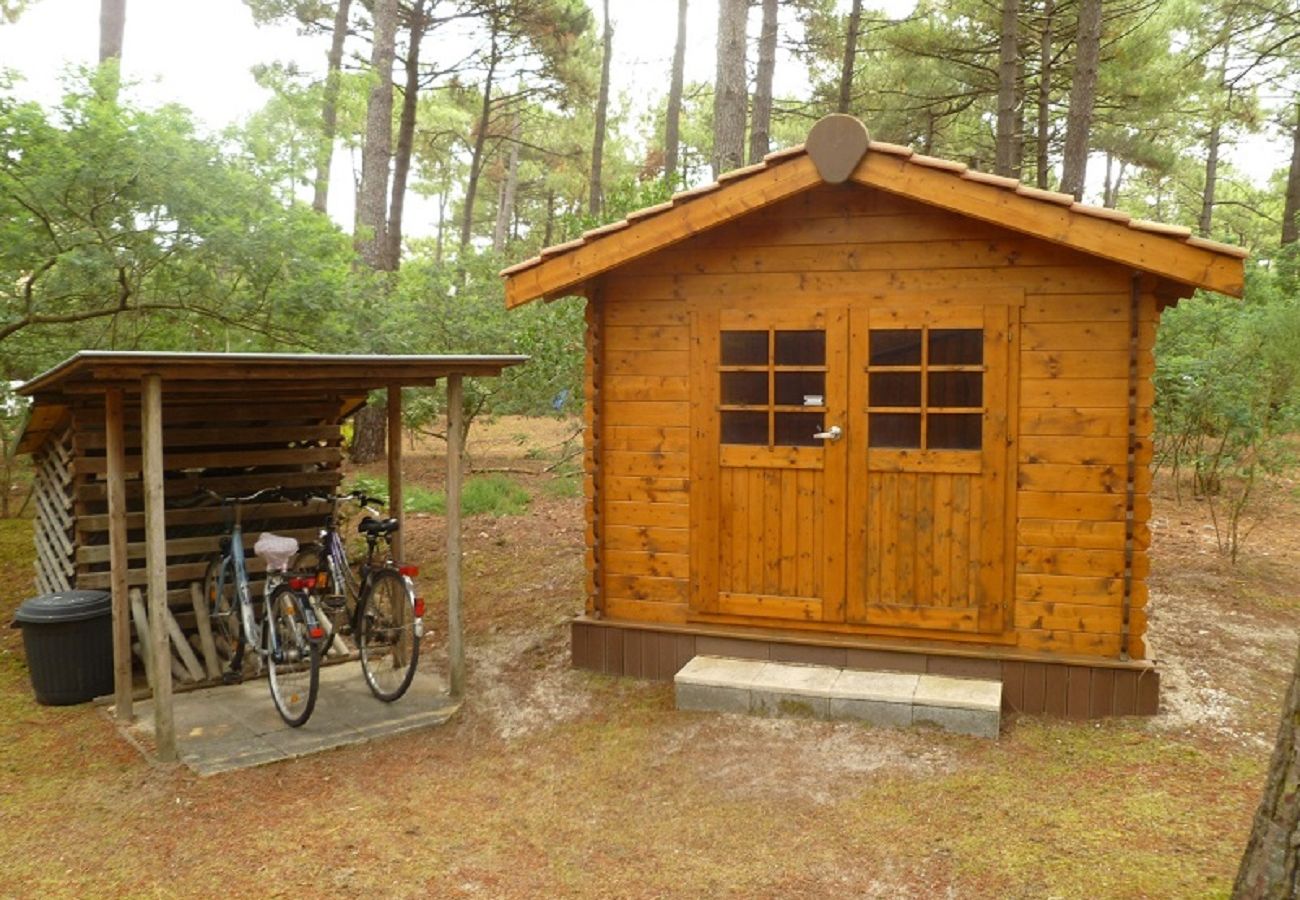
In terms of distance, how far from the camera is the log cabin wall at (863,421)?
5.50 metres

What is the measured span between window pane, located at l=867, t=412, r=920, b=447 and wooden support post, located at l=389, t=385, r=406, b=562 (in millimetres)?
3086

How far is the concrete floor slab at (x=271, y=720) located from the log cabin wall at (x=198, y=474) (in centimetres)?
96

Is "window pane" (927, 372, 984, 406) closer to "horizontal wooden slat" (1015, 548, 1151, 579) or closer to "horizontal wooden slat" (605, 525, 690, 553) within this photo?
"horizontal wooden slat" (1015, 548, 1151, 579)

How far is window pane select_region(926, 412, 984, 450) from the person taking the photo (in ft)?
18.8

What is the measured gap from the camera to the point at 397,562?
647 cm

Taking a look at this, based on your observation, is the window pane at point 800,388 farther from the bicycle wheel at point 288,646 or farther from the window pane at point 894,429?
the bicycle wheel at point 288,646

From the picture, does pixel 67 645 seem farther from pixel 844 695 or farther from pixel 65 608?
pixel 844 695

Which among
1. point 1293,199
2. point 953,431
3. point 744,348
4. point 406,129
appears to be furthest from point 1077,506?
point 1293,199

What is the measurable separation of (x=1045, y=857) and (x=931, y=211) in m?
3.52

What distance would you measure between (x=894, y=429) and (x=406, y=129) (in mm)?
12819

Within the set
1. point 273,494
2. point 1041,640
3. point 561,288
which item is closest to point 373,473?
point 273,494

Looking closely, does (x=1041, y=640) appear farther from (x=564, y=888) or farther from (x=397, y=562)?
(x=397, y=562)

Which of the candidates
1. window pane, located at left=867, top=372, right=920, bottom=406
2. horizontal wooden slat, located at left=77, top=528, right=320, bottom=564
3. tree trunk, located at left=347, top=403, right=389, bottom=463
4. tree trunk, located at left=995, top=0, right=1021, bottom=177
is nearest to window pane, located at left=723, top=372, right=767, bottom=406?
window pane, located at left=867, top=372, right=920, bottom=406

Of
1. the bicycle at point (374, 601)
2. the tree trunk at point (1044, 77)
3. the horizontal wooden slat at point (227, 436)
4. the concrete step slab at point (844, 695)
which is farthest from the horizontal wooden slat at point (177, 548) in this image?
the tree trunk at point (1044, 77)
